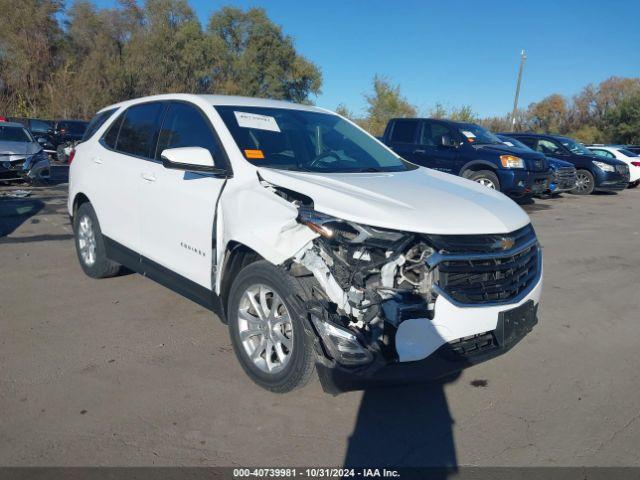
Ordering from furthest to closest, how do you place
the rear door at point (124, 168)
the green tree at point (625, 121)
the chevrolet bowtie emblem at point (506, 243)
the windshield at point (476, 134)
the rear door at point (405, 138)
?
the green tree at point (625, 121) → the rear door at point (405, 138) → the windshield at point (476, 134) → the rear door at point (124, 168) → the chevrolet bowtie emblem at point (506, 243)

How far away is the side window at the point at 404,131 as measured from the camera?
1216cm

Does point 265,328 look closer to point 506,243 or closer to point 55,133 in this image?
point 506,243

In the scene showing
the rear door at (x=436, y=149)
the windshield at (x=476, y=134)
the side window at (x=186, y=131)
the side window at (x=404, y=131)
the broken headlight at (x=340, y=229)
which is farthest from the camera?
the side window at (x=404, y=131)

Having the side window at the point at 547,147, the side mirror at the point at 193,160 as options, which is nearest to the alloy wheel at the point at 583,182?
the side window at the point at 547,147

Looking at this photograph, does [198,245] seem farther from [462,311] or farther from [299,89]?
[299,89]

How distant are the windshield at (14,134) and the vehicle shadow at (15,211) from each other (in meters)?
2.23

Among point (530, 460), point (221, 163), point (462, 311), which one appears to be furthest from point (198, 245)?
point (530, 460)

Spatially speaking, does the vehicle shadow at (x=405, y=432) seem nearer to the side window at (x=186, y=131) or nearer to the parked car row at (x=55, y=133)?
the side window at (x=186, y=131)

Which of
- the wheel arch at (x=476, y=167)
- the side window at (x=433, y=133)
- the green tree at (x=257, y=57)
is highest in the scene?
the green tree at (x=257, y=57)

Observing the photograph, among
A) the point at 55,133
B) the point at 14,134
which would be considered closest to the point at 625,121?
the point at 55,133

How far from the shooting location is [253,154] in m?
3.64

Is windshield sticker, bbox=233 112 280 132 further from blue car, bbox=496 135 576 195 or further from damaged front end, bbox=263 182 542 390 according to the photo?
blue car, bbox=496 135 576 195

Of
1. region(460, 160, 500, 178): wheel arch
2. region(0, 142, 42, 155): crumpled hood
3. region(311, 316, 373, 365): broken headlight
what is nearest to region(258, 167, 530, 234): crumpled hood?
region(311, 316, 373, 365): broken headlight

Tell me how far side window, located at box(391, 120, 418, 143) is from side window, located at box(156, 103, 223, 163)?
28.0 ft
